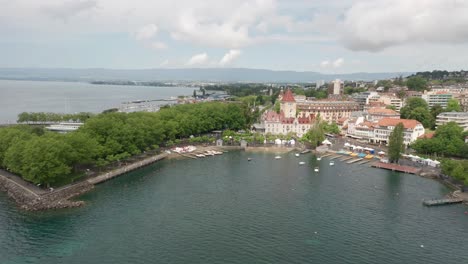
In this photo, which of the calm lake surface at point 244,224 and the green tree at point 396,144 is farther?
the green tree at point 396,144

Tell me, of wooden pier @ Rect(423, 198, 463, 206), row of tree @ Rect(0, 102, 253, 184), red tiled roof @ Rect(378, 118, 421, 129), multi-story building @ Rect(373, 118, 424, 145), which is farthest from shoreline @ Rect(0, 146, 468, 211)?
red tiled roof @ Rect(378, 118, 421, 129)

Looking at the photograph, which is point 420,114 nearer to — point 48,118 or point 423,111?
point 423,111

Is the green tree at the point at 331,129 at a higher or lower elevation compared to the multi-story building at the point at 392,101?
lower

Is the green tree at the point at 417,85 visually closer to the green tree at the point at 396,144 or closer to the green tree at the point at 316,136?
the green tree at the point at 316,136

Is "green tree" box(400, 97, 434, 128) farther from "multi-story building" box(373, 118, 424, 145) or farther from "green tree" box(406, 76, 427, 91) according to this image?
"green tree" box(406, 76, 427, 91)

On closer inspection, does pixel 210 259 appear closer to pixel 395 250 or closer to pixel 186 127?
pixel 395 250

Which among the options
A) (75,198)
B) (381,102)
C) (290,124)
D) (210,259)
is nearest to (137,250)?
(210,259)

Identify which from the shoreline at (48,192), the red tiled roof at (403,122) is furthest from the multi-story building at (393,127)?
the shoreline at (48,192)
